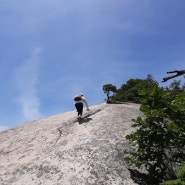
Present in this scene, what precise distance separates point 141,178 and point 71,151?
10.7 ft

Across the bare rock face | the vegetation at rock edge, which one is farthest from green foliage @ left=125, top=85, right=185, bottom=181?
the bare rock face

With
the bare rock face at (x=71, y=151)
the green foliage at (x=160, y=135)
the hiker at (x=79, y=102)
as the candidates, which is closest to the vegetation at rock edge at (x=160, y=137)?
the green foliage at (x=160, y=135)

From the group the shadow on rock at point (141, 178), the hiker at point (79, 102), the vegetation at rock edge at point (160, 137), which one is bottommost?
the shadow on rock at point (141, 178)

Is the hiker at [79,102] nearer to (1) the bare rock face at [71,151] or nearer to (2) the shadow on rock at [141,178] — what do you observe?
(1) the bare rock face at [71,151]

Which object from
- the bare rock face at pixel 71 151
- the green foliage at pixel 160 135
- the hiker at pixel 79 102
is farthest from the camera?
the hiker at pixel 79 102

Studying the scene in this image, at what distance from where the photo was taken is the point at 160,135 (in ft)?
38.8

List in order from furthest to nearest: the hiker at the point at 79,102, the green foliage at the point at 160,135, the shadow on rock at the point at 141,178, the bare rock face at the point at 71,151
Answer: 1. the hiker at the point at 79,102
2. the green foliage at the point at 160,135
3. the bare rock face at the point at 71,151
4. the shadow on rock at the point at 141,178

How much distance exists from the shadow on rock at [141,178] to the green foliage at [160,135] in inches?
7.5

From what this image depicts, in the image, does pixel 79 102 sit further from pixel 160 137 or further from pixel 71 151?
pixel 160 137

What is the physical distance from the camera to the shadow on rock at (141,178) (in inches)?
450

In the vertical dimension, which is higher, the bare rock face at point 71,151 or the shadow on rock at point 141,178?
the bare rock face at point 71,151

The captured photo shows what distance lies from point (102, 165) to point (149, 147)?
1950mm

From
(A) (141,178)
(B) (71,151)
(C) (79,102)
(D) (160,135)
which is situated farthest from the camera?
(C) (79,102)

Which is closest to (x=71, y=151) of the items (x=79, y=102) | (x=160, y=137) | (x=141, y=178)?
(x=141, y=178)
